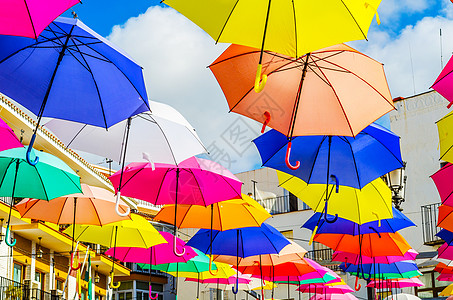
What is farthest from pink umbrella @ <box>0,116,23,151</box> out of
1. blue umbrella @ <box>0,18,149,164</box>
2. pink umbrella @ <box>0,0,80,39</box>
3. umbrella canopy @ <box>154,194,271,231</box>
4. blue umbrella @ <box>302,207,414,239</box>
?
blue umbrella @ <box>302,207,414,239</box>

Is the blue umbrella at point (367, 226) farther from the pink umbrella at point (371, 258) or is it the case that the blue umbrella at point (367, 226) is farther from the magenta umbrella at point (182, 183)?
the magenta umbrella at point (182, 183)

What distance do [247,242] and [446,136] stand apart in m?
6.06

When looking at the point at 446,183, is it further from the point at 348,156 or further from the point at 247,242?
the point at 247,242

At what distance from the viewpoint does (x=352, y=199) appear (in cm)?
1219

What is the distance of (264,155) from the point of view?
1091cm

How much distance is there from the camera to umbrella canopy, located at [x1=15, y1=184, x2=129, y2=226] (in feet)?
40.2

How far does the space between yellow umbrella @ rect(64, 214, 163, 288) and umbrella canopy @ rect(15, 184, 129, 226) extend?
0.84 metres

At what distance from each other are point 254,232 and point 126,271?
25.3 metres

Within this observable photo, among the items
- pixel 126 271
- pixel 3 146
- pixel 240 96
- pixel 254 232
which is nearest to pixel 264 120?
pixel 240 96

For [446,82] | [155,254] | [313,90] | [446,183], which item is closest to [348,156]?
[446,183]

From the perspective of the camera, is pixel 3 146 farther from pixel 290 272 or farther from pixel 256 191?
pixel 256 191

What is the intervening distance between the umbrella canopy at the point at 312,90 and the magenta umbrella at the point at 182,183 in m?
2.32

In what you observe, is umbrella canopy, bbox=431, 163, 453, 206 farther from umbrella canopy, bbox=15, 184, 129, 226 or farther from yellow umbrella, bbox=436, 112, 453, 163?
umbrella canopy, bbox=15, 184, 129, 226

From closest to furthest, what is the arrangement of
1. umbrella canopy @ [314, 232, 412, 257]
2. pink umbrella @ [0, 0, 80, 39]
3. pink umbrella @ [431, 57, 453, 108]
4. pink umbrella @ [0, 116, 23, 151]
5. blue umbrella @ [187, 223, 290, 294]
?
pink umbrella @ [0, 0, 80, 39] → pink umbrella @ [431, 57, 453, 108] → pink umbrella @ [0, 116, 23, 151] → blue umbrella @ [187, 223, 290, 294] → umbrella canopy @ [314, 232, 412, 257]
